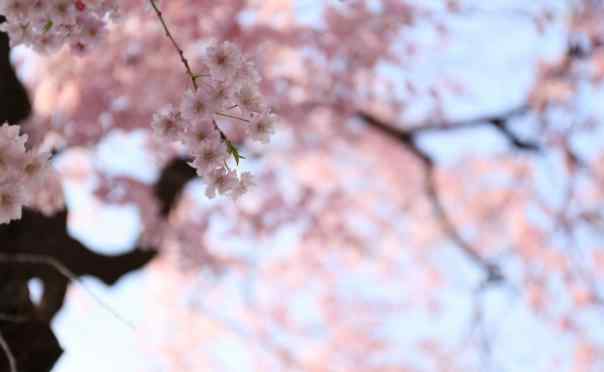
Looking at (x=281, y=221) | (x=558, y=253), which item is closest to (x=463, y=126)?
(x=281, y=221)

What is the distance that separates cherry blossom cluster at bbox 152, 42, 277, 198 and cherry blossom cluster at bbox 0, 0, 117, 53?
1.69 ft

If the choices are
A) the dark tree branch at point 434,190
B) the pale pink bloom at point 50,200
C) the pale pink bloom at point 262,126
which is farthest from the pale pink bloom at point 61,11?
the dark tree branch at point 434,190

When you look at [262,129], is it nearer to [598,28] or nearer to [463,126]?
[463,126]

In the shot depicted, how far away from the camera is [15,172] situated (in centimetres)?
145

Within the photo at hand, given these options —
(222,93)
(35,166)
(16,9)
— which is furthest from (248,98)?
(16,9)

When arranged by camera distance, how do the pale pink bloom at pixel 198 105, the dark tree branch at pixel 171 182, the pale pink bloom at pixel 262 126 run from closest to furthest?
the pale pink bloom at pixel 198 105
the pale pink bloom at pixel 262 126
the dark tree branch at pixel 171 182

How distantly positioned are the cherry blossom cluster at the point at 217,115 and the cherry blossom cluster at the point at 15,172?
44 centimetres

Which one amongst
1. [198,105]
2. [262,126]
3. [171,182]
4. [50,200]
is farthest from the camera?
[171,182]

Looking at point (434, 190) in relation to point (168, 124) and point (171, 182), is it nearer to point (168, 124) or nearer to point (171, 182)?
point (171, 182)

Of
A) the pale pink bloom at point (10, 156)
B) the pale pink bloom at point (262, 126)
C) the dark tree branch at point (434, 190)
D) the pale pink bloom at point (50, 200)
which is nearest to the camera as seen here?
the pale pink bloom at point (10, 156)

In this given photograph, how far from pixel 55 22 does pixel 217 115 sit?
2.18 feet

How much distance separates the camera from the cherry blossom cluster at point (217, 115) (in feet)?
5.88

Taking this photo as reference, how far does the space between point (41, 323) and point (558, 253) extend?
10817 millimetres

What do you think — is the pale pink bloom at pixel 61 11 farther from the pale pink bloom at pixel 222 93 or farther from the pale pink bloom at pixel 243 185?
the pale pink bloom at pixel 243 185
